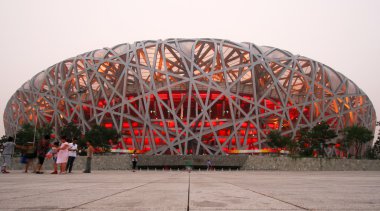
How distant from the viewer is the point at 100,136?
41.2 m

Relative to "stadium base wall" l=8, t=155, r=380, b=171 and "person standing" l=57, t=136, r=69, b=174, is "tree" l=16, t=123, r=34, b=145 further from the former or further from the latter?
"person standing" l=57, t=136, r=69, b=174

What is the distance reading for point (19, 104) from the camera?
57.9 meters

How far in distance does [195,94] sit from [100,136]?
16.8 meters

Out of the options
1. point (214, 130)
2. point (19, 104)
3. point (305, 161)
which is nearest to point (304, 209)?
point (305, 161)

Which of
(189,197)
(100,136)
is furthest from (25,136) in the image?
(189,197)

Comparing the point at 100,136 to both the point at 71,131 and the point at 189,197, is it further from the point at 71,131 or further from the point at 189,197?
the point at 189,197

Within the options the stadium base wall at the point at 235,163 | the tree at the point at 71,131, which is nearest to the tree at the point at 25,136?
the tree at the point at 71,131

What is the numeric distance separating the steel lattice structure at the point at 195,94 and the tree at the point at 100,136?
508 cm

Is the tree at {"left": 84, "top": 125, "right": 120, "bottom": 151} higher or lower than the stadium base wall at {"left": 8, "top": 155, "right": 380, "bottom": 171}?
higher

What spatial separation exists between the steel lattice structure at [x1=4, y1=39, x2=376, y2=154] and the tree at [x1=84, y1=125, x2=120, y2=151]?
5.08 meters

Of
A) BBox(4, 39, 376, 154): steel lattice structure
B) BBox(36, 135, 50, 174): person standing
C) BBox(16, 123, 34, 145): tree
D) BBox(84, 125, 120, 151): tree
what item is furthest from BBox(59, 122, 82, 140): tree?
BBox(36, 135, 50, 174): person standing

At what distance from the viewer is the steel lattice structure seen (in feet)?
155

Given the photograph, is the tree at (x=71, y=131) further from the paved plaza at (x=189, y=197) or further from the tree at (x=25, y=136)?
the paved plaza at (x=189, y=197)

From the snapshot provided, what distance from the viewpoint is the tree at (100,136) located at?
1619 inches
